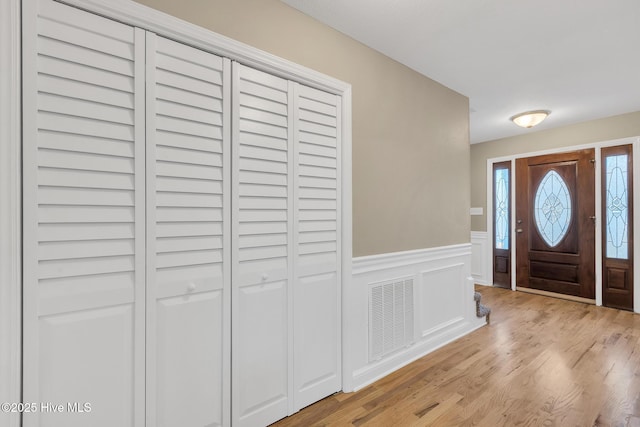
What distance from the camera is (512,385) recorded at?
2.10 m

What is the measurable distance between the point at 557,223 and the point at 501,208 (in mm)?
785

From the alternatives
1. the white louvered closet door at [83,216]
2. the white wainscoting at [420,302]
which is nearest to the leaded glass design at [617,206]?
the white wainscoting at [420,302]

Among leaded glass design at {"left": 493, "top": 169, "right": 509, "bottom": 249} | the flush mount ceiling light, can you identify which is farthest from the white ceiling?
leaded glass design at {"left": 493, "top": 169, "right": 509, "bottom": 249}

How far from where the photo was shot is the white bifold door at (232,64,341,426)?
1.60m

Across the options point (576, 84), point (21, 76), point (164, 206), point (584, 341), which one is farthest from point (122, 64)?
point (584, 341)

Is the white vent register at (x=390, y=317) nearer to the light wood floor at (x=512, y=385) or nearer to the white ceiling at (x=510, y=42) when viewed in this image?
the light wood floor at (x=512, y=385)

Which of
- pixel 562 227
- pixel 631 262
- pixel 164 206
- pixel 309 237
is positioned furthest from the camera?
pixel 562 227

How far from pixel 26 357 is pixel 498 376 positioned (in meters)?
2.69

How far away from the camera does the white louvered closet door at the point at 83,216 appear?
1.10 meters

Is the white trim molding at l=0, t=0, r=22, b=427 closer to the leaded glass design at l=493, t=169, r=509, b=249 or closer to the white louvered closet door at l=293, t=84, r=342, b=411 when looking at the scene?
the white louvered closet door at l=293, t=84, r=342, b=411

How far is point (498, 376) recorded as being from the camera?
2.22 m

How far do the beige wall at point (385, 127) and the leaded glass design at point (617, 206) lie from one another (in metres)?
2.25

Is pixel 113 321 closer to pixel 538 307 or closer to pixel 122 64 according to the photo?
pixel 122 64

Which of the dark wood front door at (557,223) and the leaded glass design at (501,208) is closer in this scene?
the dark wood front door at (557,223)
